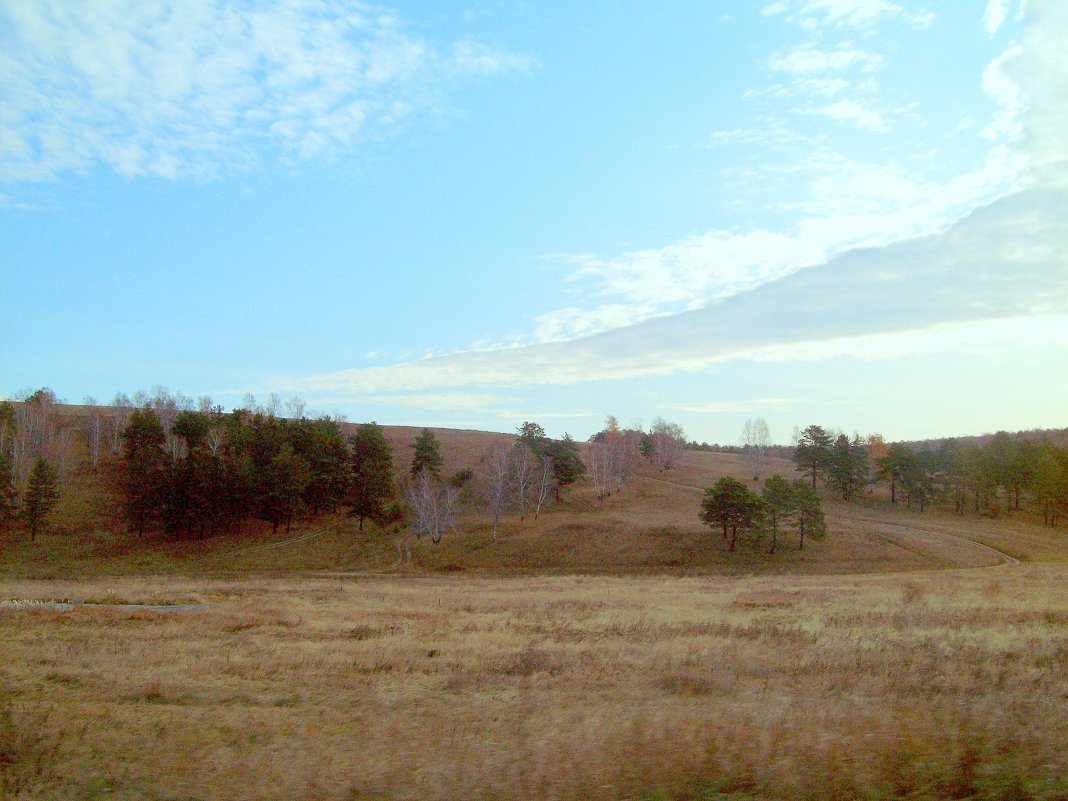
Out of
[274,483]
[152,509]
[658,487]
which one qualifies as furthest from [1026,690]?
[658,487]

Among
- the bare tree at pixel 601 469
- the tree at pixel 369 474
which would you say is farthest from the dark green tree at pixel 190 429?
the bare tree at pixel 601 469

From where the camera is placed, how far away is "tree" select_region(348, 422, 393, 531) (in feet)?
258

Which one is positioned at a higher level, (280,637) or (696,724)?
(696,724)

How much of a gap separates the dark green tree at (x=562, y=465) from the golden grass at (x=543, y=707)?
217ft

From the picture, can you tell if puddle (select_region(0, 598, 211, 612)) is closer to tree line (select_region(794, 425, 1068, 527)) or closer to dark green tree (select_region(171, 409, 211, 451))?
dark green tree (select_region(171, 409, 211, 451))

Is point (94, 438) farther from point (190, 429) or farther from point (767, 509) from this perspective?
point (767, 509)

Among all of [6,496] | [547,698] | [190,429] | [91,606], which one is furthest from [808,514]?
[6,496]

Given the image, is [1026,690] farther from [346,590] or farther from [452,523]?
[452,523]

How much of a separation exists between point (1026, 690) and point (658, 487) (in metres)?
92.6

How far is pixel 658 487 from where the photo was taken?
101875 millimetres

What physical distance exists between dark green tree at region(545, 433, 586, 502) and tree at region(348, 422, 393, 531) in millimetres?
19039

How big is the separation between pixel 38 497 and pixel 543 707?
263 feet

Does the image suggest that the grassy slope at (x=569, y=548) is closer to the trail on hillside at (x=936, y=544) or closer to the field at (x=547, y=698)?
the trail on hillside at (x=936, y=544)

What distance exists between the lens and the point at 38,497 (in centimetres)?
7288
